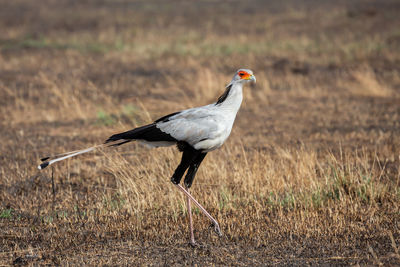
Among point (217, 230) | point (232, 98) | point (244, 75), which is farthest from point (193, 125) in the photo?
point (217, 230)

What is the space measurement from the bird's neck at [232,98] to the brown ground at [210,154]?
122 cm

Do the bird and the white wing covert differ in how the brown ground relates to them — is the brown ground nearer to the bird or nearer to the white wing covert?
the bird

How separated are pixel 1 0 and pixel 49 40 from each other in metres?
20.4

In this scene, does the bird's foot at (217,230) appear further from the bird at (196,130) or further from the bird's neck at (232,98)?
the bird's neck at (232,98)

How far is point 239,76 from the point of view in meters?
5.09

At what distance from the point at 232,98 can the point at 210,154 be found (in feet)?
9.24

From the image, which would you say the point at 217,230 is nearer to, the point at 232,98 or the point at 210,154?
the point at 232,98

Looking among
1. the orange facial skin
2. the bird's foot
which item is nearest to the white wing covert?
the orange facial skin

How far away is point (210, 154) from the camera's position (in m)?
7.75

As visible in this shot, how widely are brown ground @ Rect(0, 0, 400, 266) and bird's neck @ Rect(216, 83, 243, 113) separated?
1.22 m

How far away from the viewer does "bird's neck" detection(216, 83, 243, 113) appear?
500 centimetres

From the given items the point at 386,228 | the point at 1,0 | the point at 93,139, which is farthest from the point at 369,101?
the point at 1,0

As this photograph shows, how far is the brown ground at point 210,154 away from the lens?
16.1ft

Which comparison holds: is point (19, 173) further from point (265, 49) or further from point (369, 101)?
point (265, 49)
